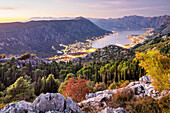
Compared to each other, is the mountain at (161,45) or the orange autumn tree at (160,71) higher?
the orange autumn tree at (160,71)

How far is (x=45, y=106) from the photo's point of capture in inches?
463

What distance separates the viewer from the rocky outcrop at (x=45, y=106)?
11141 millimetres

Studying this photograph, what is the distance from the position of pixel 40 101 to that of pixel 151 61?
587 inches

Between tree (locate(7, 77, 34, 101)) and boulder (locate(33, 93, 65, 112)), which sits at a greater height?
boulder (locate(33, 93, 65, 112))

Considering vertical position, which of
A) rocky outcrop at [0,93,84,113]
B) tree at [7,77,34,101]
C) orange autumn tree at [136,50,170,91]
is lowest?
tree at [7,77,34,101]

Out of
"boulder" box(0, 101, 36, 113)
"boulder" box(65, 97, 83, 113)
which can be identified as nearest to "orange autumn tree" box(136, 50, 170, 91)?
"boulder" box(65, 97, 83, 113)

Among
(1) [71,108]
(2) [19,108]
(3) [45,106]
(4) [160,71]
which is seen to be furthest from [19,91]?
(4) [160,71]

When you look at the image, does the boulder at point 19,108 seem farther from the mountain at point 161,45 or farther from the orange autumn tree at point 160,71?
the mountain at point 161,45

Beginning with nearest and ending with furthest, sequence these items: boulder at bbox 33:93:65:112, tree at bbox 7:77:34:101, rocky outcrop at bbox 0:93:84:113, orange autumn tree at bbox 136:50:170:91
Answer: rocky outcrop at bbox 0:93:84:113 < boulder at bbox 33:93:65:112 < orange autumn tree at bbox 136:50:170:91 < tree at bbox 7:77:34:101

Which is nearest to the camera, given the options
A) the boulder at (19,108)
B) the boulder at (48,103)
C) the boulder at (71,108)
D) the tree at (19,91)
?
the boulder at (19,108)

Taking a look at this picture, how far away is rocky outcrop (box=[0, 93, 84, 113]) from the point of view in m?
11.1

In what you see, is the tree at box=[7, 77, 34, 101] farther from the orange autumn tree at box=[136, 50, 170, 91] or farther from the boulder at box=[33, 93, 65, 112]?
the orange autumn tree at box=[136, 50, 170, 91]

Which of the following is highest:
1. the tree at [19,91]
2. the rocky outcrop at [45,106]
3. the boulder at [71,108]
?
the rocky outcrop at [45,106]

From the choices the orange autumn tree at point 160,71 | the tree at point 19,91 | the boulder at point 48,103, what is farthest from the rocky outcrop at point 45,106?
the tree at point 19,91
